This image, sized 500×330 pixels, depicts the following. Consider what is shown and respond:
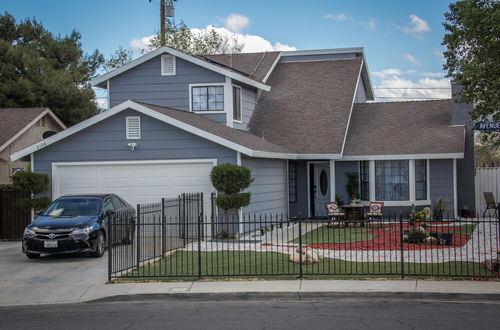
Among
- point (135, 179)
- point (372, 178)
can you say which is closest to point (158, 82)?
point (135, 179)

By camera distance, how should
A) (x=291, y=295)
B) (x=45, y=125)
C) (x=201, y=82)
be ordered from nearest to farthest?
1. (x=291, y=295)
2. (x=201, y=82)
3. (x=45, y=125)

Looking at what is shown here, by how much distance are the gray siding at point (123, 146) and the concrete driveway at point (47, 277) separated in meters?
4.04

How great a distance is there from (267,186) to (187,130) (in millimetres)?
4258

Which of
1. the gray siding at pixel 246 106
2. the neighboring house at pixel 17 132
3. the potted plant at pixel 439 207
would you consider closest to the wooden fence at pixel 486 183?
the potted plant at pixel 439 207

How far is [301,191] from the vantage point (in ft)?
89.0

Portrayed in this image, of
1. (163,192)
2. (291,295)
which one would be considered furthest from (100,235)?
(291,295)

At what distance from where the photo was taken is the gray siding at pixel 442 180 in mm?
25562

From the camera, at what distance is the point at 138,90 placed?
82.7 feet

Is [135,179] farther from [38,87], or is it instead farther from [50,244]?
[38,87]

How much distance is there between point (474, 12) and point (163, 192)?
10405 mm

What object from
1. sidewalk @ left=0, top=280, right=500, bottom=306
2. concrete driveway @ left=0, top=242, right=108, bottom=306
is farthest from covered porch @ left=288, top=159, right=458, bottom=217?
sidewalk @ left=0, top=280, right=500, bottom=306

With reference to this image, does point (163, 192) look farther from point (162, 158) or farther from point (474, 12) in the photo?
point (474, 12)

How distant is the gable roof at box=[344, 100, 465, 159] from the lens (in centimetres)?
2577

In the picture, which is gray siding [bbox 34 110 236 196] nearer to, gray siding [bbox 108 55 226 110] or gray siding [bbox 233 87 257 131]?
gray siding [bbox 108 55 226 110]
